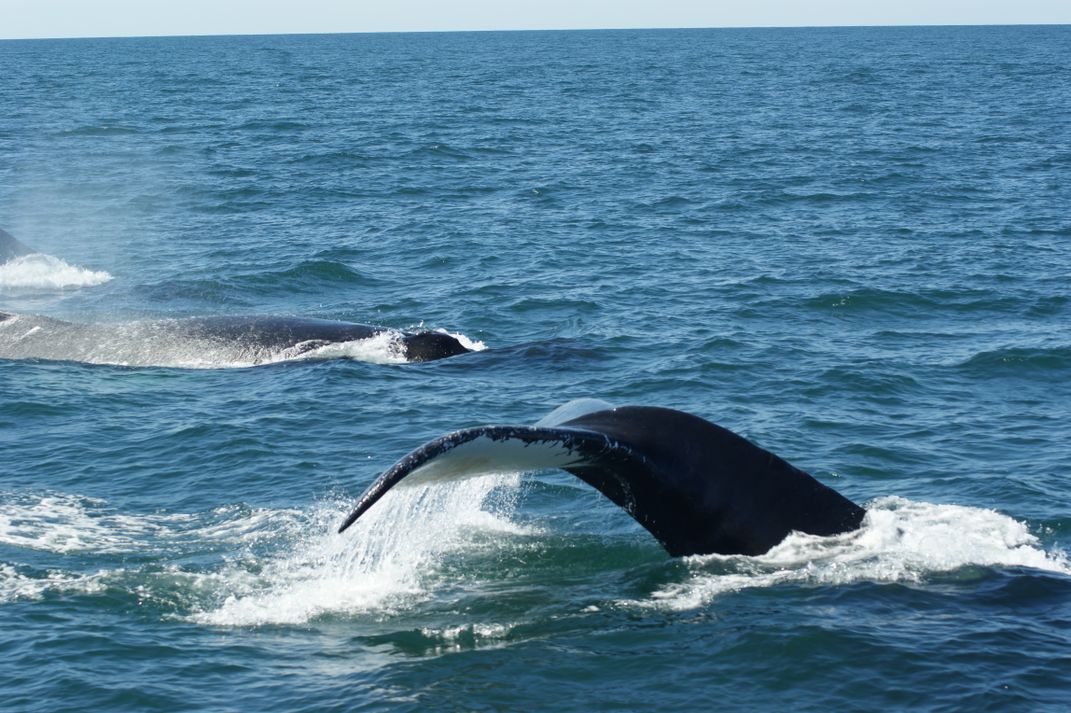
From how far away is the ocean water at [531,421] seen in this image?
31.3 ft

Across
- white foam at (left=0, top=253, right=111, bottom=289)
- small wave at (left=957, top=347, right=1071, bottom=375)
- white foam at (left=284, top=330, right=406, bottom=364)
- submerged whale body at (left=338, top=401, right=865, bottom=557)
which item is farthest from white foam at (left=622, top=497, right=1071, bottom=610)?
white foam at (left=0, top=253, right=111, bottom=289)

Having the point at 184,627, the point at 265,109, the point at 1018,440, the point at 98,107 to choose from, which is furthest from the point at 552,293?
the point at 98,107

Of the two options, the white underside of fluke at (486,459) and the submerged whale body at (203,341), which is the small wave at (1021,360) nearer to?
the submerged whale body at (203,341)

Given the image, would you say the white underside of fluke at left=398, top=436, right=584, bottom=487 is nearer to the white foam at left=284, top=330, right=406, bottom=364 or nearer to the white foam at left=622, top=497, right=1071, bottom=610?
the white foam at left=622, top=497, right=1071, bottom=610

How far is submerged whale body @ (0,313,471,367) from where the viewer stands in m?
19.6

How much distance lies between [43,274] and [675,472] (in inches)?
823

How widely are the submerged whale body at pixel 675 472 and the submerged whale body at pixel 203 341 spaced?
9989 mm

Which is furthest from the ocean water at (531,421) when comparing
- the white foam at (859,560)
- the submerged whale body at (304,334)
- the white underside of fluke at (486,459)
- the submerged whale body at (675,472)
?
the white underside of fluke at (486,459)

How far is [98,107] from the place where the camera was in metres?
71.4

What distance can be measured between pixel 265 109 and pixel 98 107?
905 cm

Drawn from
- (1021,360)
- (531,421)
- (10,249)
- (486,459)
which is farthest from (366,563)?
(10,249)

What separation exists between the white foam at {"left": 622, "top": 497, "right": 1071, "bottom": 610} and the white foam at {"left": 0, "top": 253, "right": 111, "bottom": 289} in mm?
19119

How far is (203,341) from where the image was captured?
19797 millimetres

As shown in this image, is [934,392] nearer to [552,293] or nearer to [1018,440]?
[1018,440]
